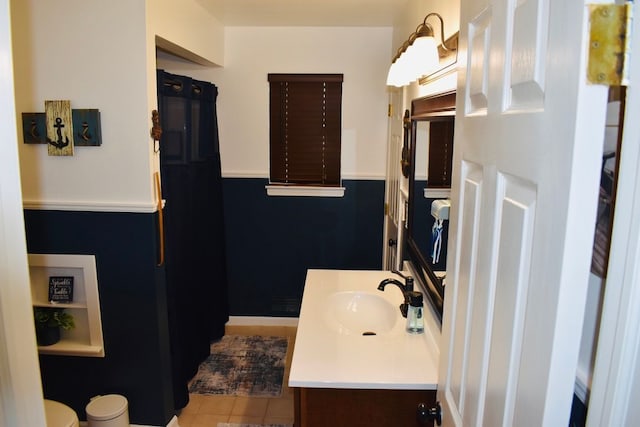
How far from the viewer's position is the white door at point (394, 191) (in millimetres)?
2744

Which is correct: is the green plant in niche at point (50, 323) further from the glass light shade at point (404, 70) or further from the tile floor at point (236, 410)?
the glass light shade at point (404, 70)

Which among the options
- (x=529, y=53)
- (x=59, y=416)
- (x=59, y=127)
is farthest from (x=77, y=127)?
(x=529, y=53)

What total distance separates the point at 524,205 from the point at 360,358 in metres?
1.04

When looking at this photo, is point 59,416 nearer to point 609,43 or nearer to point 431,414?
point 431,414

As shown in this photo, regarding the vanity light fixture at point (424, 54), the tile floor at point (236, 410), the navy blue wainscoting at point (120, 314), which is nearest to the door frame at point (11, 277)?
the vanity light fixture at point (424, 54)

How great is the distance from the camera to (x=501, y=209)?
0.75 m

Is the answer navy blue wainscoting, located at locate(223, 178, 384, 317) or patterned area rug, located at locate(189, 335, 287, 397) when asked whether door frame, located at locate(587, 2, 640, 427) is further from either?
navy blue wainscoting, located at locate(223, 178, 384, 317)

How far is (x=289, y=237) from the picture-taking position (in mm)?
3574

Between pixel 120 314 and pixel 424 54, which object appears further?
pixel 120 314

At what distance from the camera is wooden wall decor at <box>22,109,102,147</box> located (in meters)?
2.10

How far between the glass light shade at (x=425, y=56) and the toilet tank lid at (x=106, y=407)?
212 cm

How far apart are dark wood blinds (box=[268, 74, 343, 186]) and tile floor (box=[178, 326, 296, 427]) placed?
158cm

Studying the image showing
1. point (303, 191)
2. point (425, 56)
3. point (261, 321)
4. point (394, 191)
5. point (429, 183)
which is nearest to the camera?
point (425, 56)

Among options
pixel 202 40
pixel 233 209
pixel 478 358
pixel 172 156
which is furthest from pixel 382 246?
pixel 478 358
